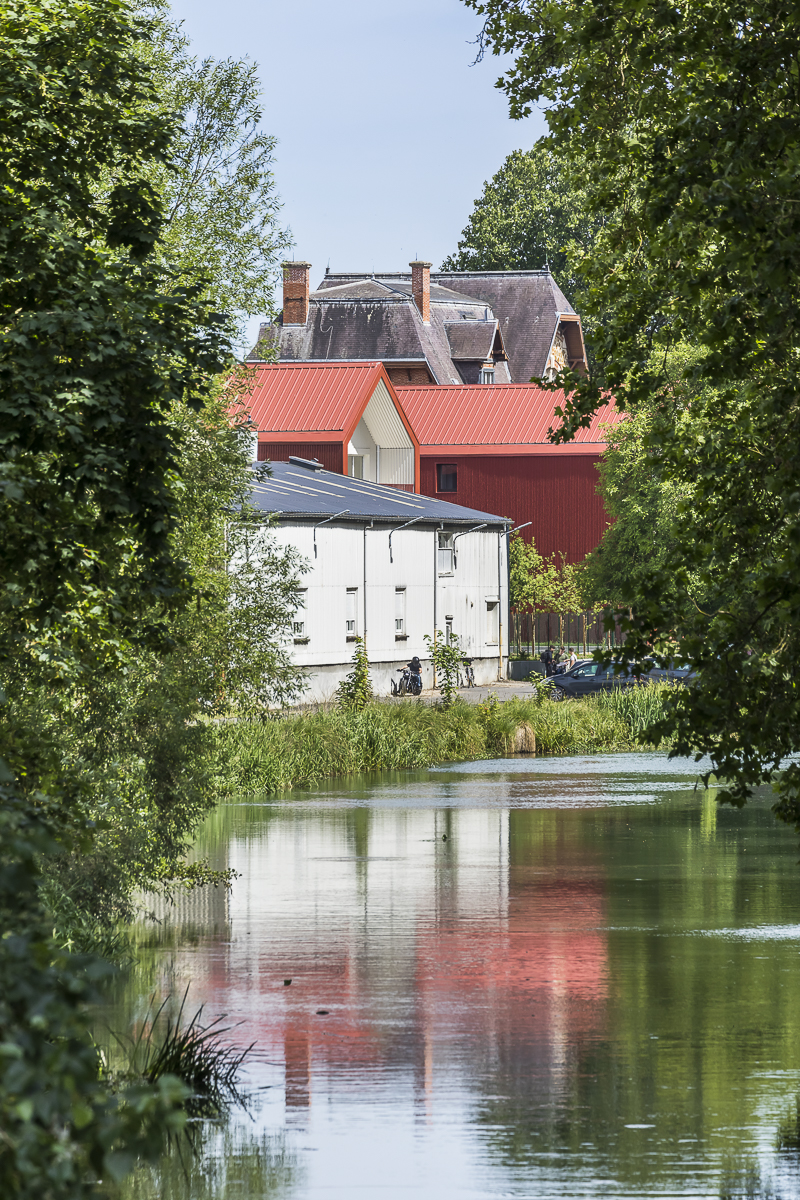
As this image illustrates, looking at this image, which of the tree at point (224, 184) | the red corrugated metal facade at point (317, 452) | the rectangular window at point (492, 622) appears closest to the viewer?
the tree at point (224, 184)

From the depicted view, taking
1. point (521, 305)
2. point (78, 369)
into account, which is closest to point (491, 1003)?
point (78, 369)

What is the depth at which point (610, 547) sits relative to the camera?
175 ft

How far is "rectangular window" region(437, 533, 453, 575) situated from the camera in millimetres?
52278

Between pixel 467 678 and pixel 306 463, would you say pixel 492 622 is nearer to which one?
pixel 467 678

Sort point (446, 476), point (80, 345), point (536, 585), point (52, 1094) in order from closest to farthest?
point (52, 1094), point (80, 345), point (536, 585), point (446, 476)

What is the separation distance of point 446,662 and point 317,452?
13.6 metres

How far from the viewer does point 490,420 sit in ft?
219

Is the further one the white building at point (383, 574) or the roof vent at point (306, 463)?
the roof vent at point (306, 463)

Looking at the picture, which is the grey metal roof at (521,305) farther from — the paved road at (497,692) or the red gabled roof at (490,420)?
the paved road at (497,692)

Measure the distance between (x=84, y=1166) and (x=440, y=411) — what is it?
65.3m

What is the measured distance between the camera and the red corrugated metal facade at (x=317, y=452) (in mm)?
56250

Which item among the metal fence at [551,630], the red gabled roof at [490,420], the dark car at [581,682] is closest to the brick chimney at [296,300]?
the red gabled roof at [490,420]

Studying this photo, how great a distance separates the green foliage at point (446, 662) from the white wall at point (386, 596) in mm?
543

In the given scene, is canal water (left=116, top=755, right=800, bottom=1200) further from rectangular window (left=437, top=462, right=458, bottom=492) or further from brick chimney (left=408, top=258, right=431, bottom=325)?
brick chimney (left=408, top=258, right=431, bottom=325)
